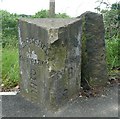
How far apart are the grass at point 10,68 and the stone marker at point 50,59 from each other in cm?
67

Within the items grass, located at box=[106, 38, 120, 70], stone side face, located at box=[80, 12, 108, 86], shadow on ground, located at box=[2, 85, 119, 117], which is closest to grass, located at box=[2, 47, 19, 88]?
shadow on ground, located at box=[2, 85, 119, 117]

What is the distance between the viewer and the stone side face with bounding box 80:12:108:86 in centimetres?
446

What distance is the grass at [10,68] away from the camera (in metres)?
4.86

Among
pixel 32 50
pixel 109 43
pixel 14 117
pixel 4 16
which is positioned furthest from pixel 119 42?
pixel 4 16

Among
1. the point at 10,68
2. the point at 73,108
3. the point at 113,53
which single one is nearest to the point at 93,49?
the point at 73,108

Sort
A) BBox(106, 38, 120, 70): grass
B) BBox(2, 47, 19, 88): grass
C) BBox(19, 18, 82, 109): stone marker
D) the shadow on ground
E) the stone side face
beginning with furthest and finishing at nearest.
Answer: BBox(106, 38, 120, 70): grass < BBox(2, 47, 19, 88): grass < the stone side face < the shadow on ground < BBox(19, 18, 82, 109): stone marker

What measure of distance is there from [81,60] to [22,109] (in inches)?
45.6

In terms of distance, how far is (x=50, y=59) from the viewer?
3.63 m

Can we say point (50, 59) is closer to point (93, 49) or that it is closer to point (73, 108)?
point (73, 108)

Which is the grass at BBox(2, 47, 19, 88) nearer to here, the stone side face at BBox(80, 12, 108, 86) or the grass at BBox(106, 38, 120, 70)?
the stone side face at BBox(80, 12, 108, 86)

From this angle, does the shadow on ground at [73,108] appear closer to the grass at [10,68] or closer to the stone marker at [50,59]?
the stone marker at [50,59]

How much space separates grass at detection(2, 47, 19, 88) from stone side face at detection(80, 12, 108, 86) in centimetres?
113

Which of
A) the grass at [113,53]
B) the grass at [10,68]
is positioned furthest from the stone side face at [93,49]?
the grass at [10,68]

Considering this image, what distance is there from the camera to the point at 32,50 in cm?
392
